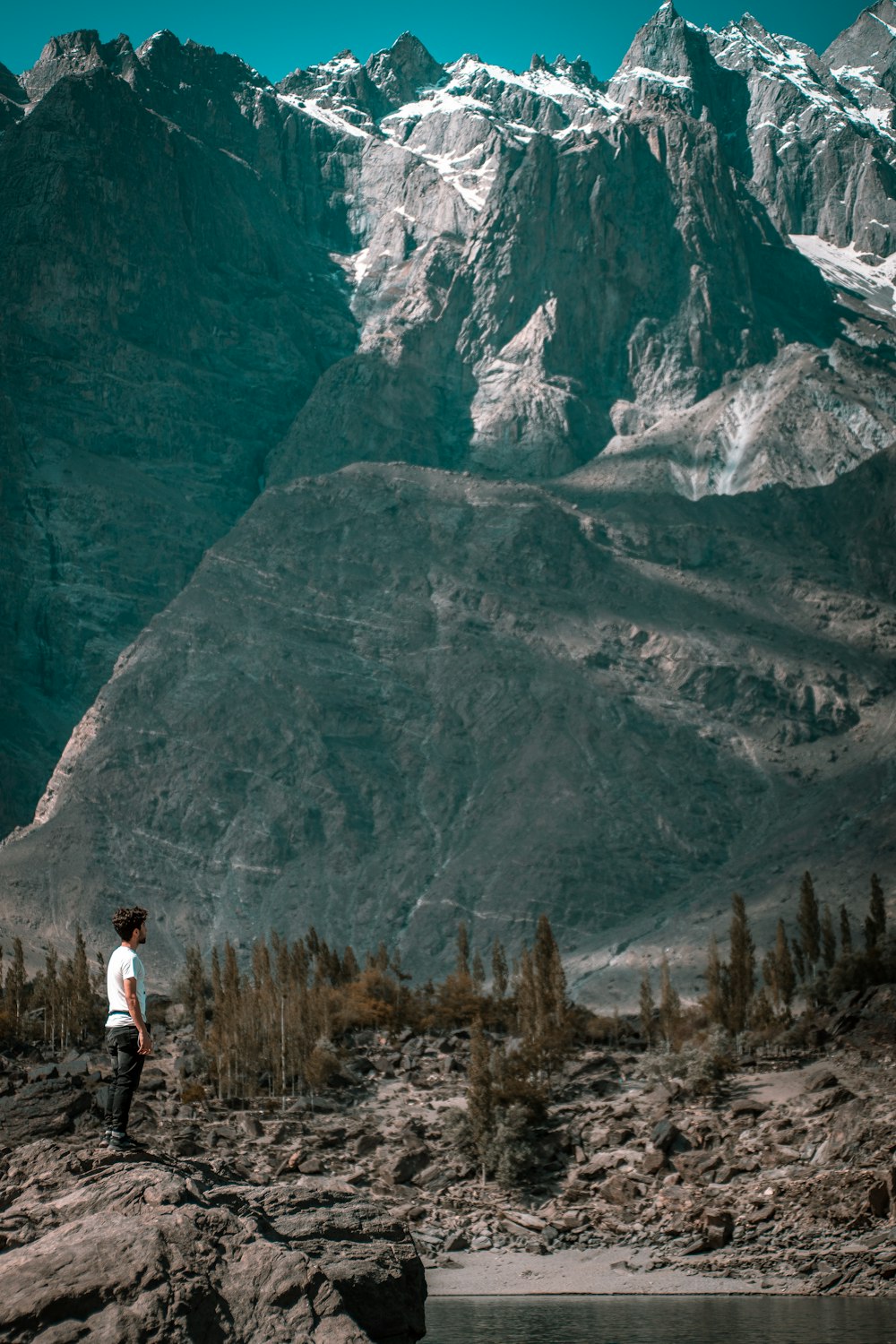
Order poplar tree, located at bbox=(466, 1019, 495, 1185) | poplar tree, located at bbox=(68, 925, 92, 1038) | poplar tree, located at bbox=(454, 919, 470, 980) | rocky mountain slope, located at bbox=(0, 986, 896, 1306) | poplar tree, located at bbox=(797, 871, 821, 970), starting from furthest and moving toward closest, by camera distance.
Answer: poplar tree, located at bbox=(454, 919, 470, 980) < poplar tree, located at bbox=(797, 871, 821, 970) < poplar tree, located at bbox=(68, 925, 92, 1038) < poplar tree, located at bbox=(466, 1019, 495, 1185) < rocky mountain slope, located at bbox=(0, 986, 896, 1306)

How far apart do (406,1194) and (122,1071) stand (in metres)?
56.6

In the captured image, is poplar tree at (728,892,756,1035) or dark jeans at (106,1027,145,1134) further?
poplar tree at (728,892,756,1035)

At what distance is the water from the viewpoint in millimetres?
44562

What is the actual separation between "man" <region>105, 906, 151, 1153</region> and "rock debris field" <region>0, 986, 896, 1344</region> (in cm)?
47

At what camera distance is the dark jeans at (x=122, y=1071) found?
20094mm

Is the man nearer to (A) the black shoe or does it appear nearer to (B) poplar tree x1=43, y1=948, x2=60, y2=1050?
(A) the black shoe

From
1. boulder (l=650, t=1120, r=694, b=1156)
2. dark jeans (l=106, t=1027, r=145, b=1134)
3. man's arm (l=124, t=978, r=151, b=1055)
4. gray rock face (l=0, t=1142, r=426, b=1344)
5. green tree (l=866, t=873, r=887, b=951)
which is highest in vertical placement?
green tree (l=866, t=873, r=887, b=951)

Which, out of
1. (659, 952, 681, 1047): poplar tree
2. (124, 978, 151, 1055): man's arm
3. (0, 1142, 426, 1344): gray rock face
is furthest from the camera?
(659, 952, 681, 1047): poplar tree

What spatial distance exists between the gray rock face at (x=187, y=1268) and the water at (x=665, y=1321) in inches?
995

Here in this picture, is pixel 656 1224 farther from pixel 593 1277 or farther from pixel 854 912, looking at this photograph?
pixel 854 912

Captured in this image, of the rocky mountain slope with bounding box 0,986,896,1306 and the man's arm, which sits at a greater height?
the man's arm

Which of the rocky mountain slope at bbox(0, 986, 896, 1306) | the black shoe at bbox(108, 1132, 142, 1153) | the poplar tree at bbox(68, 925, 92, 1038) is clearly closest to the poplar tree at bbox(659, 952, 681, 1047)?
the rocky mountain slope at bbox(0, 986, 896, 1306)

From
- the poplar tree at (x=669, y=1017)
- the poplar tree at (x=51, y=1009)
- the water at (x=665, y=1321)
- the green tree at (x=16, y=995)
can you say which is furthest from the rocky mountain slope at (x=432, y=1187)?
the green tree at (x=16, y=995)

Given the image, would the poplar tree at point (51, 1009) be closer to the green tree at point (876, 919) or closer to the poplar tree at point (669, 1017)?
the poplar tree at point (669, 1017)
